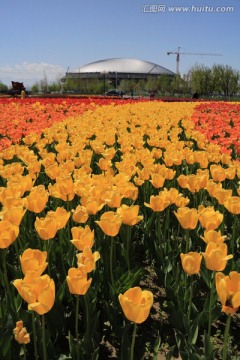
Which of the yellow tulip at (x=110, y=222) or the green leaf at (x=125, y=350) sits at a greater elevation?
the yellow tulip at (x=110, y=222)

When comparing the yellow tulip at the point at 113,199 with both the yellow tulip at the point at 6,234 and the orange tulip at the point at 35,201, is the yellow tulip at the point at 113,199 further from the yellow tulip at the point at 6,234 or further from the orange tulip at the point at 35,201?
the yellow tulip at the point at 6,234

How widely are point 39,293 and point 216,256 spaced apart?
83 centimetres

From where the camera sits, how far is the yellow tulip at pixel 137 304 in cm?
160

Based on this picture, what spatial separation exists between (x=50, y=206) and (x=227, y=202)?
2030 mm

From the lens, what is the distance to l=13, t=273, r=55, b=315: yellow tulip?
5.53ft

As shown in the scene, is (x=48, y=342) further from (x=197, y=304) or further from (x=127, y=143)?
(x=127, y=143)

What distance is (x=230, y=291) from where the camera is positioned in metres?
1.70

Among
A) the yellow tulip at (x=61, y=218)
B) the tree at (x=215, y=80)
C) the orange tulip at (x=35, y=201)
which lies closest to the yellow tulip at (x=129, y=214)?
the yellow tulip at (x=61, y=218)

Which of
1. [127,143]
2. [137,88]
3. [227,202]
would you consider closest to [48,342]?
[227,202]

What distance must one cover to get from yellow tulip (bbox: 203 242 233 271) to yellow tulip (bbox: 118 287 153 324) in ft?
1.58

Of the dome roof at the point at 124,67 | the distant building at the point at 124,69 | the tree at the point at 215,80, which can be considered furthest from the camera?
the dome roof at the point at 124,67

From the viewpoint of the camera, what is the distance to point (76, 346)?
2074 millimetres

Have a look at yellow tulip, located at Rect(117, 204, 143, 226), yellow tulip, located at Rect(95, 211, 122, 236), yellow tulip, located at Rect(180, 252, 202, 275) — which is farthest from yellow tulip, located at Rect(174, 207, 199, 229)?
yellow tulip, located at Rect(180, 252, 202, 275)

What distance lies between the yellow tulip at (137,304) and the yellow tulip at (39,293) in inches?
11.7
